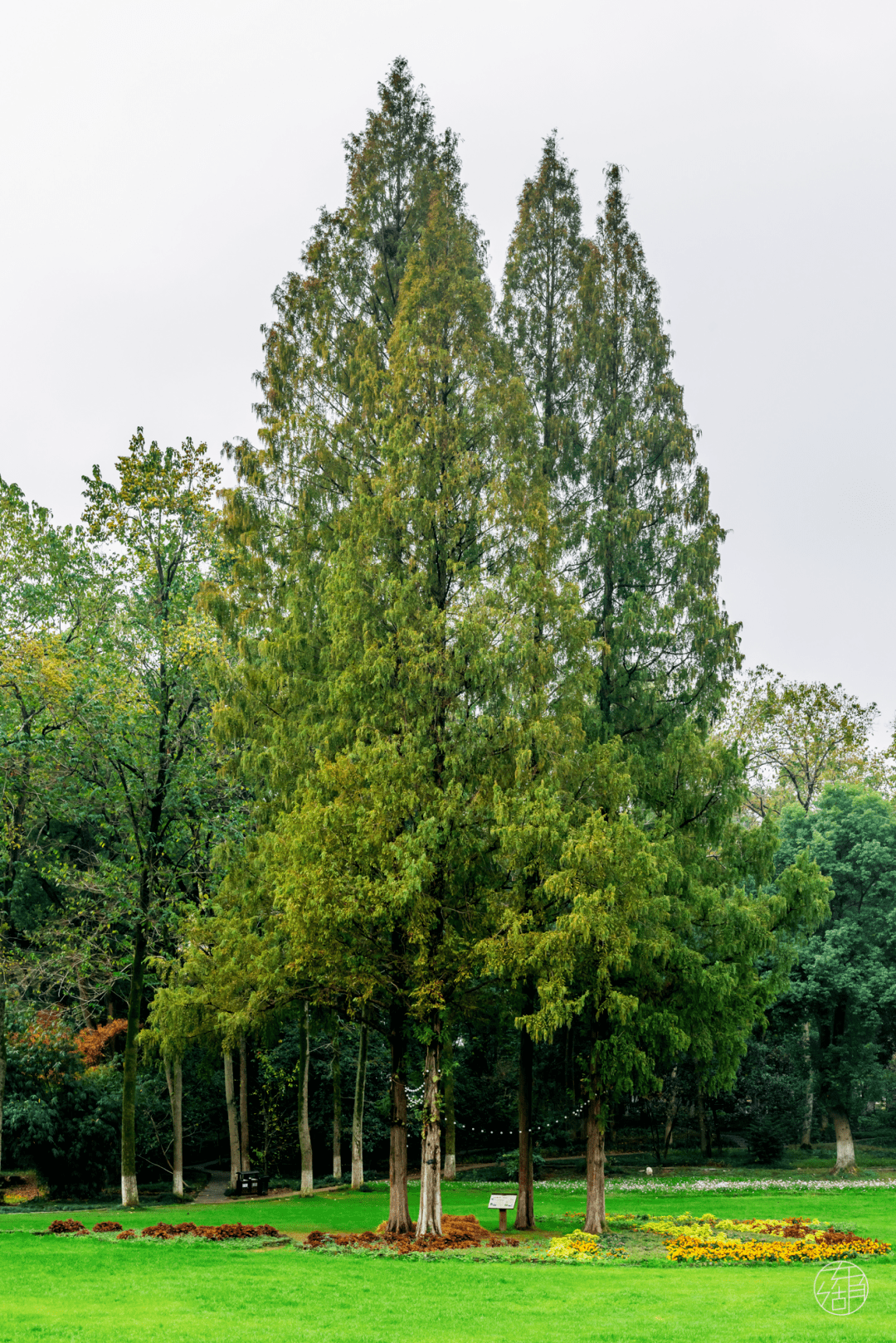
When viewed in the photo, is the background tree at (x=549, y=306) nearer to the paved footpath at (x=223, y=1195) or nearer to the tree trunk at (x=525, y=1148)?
the tree trunk at (x=525, y=1148)

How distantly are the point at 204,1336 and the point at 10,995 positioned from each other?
45.7 ft

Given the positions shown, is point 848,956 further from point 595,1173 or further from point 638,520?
point 638,520

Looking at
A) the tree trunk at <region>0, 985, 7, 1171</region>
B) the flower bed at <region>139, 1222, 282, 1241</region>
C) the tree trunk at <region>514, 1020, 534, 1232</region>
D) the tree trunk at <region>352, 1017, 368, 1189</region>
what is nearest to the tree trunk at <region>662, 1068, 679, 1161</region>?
the tree trunk at <region>352, 1017, 368, 1189</region>

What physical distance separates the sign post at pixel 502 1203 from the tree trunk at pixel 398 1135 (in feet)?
4.63

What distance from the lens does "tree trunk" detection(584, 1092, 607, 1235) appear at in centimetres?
1744

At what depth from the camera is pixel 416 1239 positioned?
15.4m

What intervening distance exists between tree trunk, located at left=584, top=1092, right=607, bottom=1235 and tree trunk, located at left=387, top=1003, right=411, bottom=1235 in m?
2.99

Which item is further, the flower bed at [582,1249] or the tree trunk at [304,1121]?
the tree trunk at [304,1121]

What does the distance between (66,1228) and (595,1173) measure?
8.49 m

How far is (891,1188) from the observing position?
2552 cm

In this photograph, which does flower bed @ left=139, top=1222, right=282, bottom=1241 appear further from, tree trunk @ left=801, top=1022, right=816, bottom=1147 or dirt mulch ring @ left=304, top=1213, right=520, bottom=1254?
tree trunk @ left=801, top=1022, right=816, bottom=1147

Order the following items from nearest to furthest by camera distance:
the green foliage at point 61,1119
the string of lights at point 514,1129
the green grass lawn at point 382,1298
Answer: the green grass lawn at point 382,1298 < the green foliage at point 61,1119 < the string of lights at point 514,1129

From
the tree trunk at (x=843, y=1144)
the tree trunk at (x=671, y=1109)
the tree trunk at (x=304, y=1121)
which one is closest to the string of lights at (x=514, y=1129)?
the tree trunk at (x=671, y=1109)

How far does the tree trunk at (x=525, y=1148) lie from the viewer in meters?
18.1
